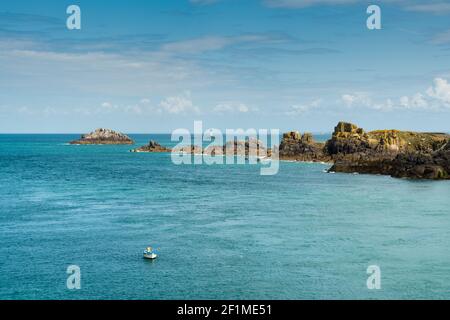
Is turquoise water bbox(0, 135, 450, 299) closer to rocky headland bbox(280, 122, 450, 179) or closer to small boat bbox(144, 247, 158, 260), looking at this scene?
small boat bbox(144, 247, 158, 260)

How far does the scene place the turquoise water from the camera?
4088cm

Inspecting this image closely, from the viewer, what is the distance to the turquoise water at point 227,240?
40.9 meters

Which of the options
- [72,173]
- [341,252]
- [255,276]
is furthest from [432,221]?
[72,173]

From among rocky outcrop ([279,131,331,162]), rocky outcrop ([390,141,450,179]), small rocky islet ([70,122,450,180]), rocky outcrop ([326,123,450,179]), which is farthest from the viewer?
rocky outcrop ([279,131,331,162])

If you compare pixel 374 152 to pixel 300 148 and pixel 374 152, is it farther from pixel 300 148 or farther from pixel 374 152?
pixel 300 148

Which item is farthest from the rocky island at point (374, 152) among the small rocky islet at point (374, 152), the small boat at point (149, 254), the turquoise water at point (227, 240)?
the small boat at point (149, 254)

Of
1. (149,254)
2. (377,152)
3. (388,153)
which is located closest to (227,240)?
(149,254)

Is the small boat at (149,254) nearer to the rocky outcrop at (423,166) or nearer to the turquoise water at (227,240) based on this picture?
the turquoise water at (227,240)

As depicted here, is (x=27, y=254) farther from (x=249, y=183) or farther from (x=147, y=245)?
(x=249, y=183)

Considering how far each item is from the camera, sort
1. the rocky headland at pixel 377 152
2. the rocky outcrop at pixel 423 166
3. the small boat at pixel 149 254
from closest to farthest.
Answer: the small boat at pixel 149 254 → the rocky outcrop at pixel 423 166 → the rocky headland at pixel 377 152

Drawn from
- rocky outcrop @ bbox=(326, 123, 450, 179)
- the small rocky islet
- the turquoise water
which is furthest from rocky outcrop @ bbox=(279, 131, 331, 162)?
the turquoise water

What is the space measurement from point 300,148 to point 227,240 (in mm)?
119212

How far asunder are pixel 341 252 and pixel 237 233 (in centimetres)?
1231

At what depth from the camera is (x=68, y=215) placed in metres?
69.8
